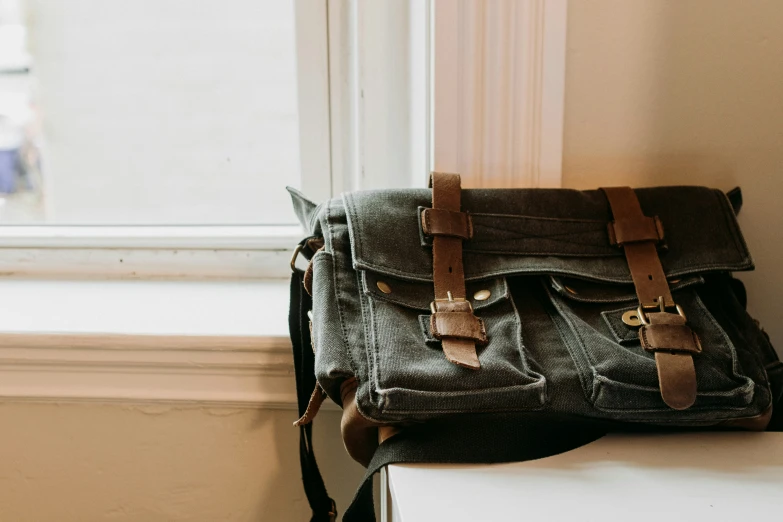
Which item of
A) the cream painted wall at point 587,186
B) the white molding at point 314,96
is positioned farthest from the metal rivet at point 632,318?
the white molding at point 314,96

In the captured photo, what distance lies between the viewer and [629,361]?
615 mm

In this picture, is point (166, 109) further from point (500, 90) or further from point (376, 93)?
point (500, 90)

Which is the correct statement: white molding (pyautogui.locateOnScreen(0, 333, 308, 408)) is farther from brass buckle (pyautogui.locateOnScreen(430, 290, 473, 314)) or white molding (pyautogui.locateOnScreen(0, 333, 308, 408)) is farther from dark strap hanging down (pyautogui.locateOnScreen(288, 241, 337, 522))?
brass buckle (pyautogui.locateOnScreen(430, 290, 473, 314))

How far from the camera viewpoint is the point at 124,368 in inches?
33.1

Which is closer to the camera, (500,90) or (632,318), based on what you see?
(632,318)

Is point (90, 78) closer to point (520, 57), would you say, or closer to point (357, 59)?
point (357, 59)

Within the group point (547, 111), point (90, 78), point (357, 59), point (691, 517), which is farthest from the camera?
point (90, 78)

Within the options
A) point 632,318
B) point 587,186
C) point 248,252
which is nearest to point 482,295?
point 632,318

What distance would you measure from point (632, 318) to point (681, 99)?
323mm

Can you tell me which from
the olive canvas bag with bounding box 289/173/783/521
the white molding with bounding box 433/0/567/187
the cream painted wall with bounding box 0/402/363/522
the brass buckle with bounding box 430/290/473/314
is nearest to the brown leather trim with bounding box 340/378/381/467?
the olive canvas bag with bounding box 289/173/783/521

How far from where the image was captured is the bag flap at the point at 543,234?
675 millimetres

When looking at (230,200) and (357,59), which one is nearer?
(357,59)

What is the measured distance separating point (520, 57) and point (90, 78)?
0.69 metres

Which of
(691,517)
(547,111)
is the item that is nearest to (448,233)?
(547,111)
